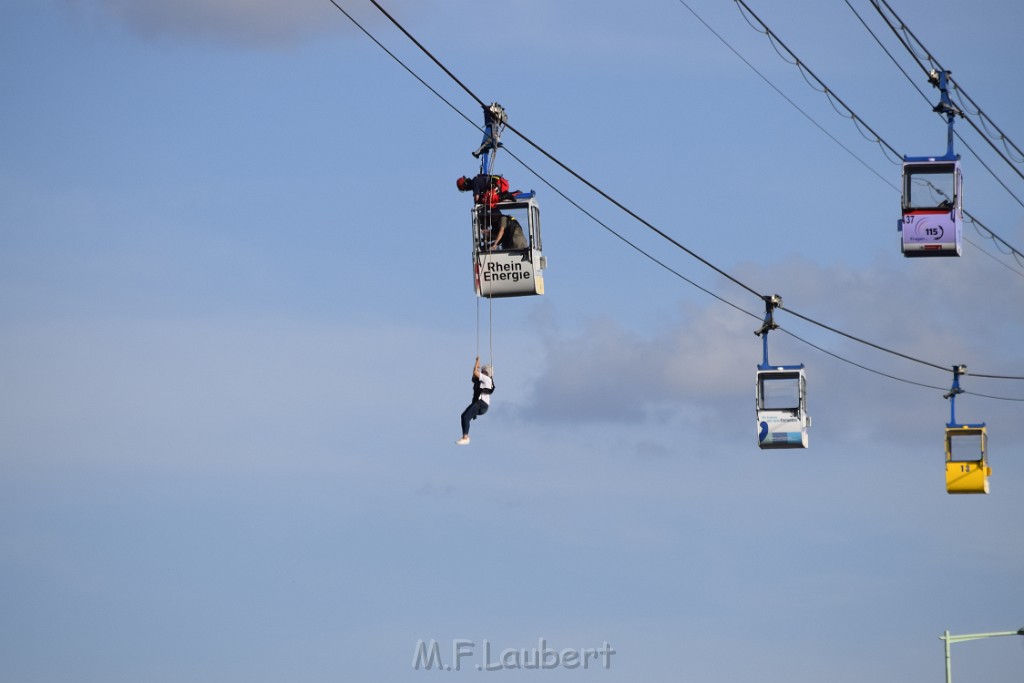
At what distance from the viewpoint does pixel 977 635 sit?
52531 millimetres

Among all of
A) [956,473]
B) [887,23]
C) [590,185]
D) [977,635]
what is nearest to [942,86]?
[887,23]

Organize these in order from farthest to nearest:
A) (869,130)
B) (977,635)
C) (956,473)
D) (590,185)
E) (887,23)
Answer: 1. (977,635)
2. (956,473)
3. (869,130)
4. (887,23)
5. (590,185)

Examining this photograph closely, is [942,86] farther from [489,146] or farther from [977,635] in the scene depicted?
[977,635]

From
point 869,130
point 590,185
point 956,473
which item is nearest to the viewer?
point 590,185

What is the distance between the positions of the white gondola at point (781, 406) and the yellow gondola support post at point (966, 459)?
26.3 ft

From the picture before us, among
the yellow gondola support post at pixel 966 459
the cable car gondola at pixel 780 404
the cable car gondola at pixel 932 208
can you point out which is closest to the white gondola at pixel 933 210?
the cable car gondola at pixel 932 208

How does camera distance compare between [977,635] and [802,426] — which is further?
[977,635]

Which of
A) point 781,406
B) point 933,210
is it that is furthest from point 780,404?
point 933,210

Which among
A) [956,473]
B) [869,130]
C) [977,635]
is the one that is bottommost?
[977,635]

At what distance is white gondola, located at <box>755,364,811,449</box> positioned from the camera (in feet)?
119

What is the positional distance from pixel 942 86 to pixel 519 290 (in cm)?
1124

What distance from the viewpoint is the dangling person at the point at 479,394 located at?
33250 millimetres

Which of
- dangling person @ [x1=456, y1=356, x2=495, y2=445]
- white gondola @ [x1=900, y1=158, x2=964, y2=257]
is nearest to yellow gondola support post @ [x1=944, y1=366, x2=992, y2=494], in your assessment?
white gondola @ [x1=900, y1=158, x2=964, y2=257]

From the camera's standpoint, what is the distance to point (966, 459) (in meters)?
43.3
